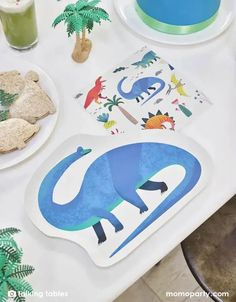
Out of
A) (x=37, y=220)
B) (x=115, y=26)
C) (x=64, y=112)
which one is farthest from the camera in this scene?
(x=115, y=26)

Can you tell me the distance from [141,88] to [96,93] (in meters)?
0.09

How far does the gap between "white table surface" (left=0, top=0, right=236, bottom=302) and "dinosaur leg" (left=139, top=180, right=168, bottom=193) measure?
0.05 metres

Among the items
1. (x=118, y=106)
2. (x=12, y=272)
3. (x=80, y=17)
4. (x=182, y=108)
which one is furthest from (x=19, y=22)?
(x=12, y=272)

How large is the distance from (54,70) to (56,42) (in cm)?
7

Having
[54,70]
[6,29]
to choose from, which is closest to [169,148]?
[54,70]

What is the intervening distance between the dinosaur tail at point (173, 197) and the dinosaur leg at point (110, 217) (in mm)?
25

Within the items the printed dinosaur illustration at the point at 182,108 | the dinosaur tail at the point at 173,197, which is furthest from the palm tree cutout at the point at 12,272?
the printed dinosaur illustration at the point at 182,108

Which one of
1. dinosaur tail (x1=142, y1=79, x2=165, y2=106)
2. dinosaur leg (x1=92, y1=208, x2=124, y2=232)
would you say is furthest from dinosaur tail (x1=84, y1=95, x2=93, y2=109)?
dinosaur leg (x1=92, y1=208, x2=124, y2=232)

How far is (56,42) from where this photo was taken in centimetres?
102

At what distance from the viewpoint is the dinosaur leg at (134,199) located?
33.1 inches

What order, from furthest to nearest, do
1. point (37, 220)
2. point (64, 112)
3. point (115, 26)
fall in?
point (115, 26), point (64, 112), point (37, 220)

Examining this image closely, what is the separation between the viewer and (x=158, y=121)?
0.92 m

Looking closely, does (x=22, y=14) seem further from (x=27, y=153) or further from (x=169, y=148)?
(x=169, y=148)

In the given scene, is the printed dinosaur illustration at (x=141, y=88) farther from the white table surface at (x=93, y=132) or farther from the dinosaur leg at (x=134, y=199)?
the dinosaur leg at (x=134, y=199)
